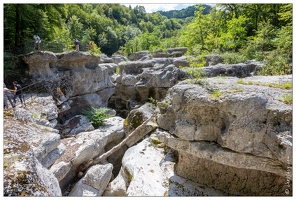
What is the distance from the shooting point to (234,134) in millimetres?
6676

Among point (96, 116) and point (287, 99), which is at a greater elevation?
point (287, 99)

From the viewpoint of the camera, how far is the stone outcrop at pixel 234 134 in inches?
242

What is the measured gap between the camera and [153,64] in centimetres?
2420

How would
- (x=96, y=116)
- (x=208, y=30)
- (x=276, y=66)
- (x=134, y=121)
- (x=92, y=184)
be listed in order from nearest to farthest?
(x=92, y=184)
(x=134, y=121)
(x=276, y=66)
(x=96, y=116)
(x=208, y=30)

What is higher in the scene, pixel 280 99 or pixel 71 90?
pixel 280 99

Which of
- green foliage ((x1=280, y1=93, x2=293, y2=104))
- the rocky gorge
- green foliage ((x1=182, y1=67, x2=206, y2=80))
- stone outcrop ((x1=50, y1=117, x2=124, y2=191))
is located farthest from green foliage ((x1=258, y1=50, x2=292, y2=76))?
stone outcrop ((x1=50, y1=117, x2=124, y2=191))

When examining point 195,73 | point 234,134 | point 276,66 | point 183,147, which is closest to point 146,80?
point 276,66

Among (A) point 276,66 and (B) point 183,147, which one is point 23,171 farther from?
(A) point 276,66

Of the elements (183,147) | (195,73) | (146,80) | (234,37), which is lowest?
(183,147)

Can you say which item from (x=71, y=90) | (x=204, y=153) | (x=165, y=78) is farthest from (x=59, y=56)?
(x=204, y=153)

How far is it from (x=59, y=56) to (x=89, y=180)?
11.2 m

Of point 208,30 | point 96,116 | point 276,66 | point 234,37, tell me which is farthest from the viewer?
point 208,30

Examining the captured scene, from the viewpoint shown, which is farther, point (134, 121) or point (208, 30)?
Result: point (208, 30)

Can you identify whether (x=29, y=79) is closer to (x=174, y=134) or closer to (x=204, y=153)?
(x=174, y=134)
